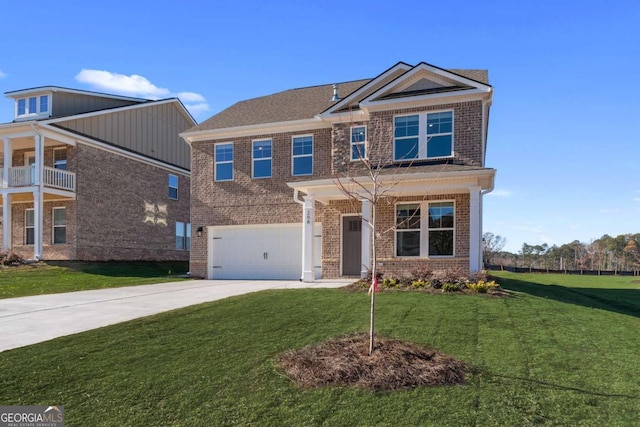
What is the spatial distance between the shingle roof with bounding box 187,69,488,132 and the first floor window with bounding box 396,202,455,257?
16.8ft

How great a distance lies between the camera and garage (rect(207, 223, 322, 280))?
54.8 ft

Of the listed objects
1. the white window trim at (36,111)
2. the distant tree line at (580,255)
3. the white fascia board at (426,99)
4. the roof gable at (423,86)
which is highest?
the white window trim at (36,111)

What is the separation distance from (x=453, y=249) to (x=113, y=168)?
16.9 m

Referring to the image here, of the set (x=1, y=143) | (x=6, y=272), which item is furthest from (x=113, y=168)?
(x=6, y=272)

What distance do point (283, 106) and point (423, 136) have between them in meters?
6.78

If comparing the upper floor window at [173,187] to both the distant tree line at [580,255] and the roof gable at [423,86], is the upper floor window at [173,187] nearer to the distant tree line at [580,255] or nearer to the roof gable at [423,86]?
the roof gable at [423,86]

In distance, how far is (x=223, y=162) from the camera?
1772 centimetres

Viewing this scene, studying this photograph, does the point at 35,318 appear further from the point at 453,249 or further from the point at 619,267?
the point at 619,267

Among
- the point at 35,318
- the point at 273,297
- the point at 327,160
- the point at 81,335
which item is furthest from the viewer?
the point at 327,160

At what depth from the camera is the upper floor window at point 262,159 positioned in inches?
671

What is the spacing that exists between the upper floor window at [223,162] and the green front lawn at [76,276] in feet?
14.4

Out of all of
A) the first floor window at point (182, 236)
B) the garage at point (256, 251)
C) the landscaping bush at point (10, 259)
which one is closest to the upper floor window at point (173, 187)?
the first floor window at point (182, 236)

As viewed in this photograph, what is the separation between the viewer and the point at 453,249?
13.5 meters

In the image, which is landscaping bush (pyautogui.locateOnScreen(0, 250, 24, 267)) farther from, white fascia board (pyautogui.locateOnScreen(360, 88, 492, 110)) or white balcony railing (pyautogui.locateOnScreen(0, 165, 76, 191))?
white fascia board (pyautogui.locateOnScreen(360, 88, 492, 110))
